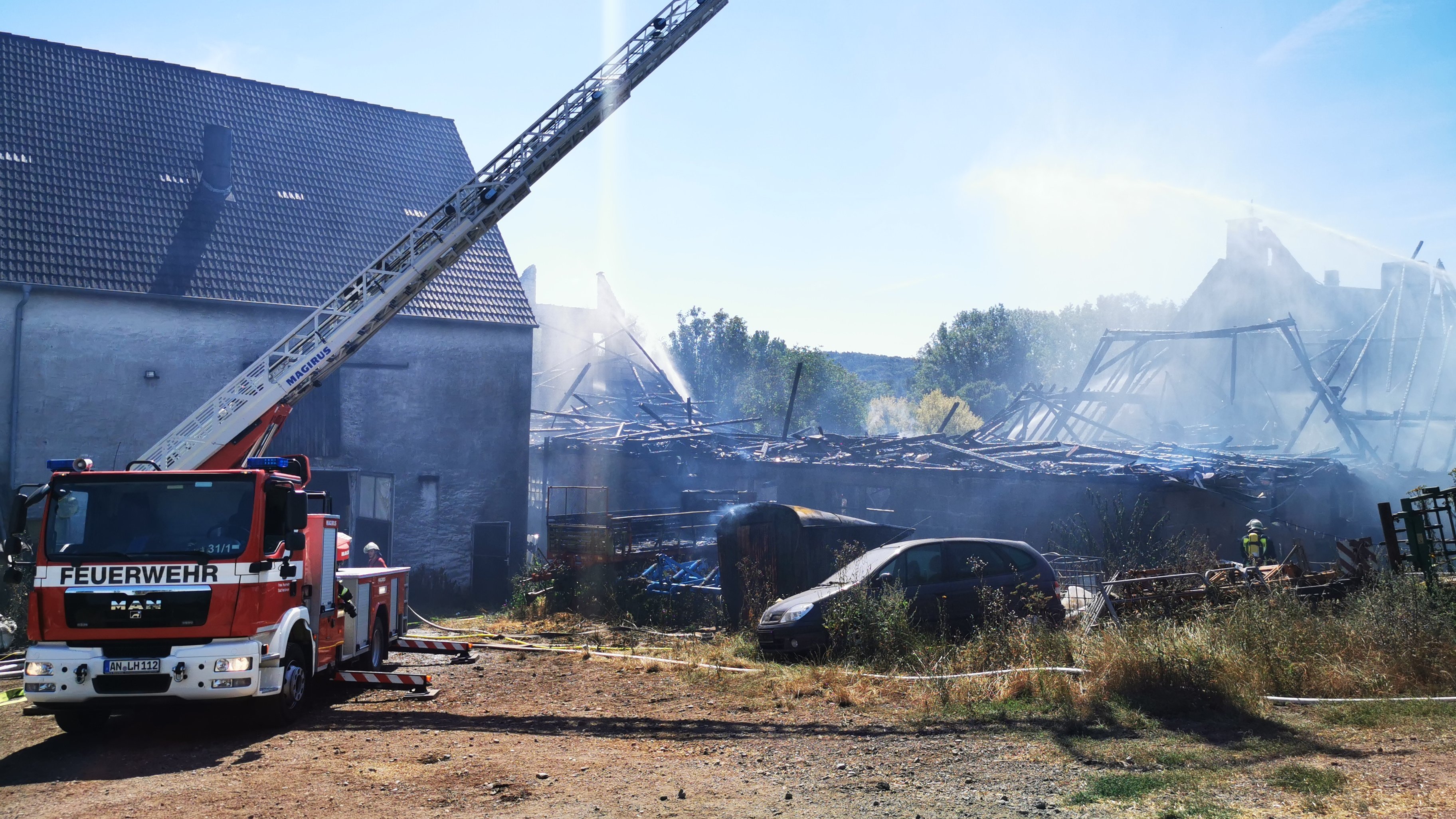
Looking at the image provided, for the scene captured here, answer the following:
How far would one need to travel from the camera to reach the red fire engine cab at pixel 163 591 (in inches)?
309

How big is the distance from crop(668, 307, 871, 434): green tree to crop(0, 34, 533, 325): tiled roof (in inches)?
1327

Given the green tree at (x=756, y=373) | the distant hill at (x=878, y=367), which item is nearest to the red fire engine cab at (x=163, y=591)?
the green tree at (x=756, y=373)

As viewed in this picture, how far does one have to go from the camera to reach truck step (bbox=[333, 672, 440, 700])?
992 cm

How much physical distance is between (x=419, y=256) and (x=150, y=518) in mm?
5293

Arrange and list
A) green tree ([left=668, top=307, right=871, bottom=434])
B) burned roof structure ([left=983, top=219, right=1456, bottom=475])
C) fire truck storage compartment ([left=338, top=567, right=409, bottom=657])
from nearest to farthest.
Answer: fire truck storage compartment ([left=338, top=567, right=409, bottom=657]), burned roof structure ([left=983, top=219, right=1456, bottom=475]), green tree ([left=668, top=307, right=871, bottom=434])

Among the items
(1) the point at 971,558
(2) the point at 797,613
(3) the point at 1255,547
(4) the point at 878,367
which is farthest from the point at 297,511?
(4) the point at 878,367

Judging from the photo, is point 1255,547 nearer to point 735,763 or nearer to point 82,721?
point 735,763

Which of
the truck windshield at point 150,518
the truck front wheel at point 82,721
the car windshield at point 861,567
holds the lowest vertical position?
the truck front wheel at point 82,721

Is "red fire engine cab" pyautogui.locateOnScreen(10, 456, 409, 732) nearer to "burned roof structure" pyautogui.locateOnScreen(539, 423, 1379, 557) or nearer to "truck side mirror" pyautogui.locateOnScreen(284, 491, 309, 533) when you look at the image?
"truck side mirror" pyautogui.locateOnScreen(284, 491, 309, 533)

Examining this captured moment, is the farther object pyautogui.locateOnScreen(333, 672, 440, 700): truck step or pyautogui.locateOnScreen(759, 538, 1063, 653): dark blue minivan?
pyautogui.locateOnScreen(759, 538, 1063, 653): dark blue minivan

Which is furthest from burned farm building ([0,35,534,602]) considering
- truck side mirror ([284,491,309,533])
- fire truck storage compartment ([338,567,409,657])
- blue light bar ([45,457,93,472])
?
truck side mirror ([284,491,309,533])

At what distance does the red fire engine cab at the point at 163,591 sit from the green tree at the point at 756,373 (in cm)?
4940

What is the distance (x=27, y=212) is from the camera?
20297 mm

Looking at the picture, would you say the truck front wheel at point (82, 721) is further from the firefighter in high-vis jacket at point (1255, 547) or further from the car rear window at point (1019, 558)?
the firefighter in high-vis jacket at point (1255, 547)
